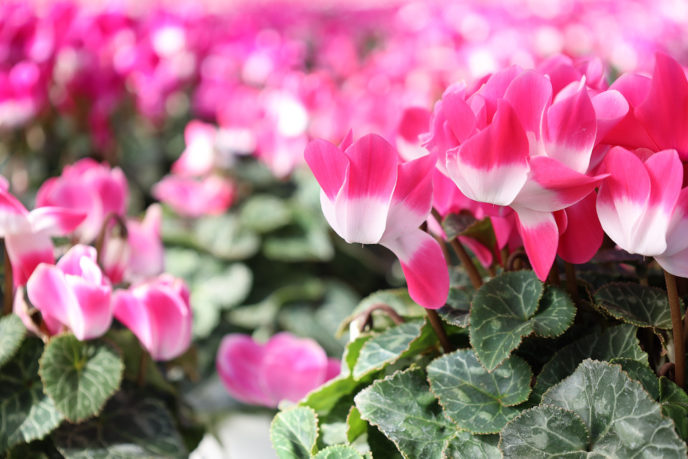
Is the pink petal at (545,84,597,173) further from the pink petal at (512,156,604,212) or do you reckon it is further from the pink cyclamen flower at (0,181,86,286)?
the pink cyclamen flower at (0,181,86,286)

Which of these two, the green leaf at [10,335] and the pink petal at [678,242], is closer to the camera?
the pink petal at [678,242]

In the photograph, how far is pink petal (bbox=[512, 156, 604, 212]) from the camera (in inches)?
21.8

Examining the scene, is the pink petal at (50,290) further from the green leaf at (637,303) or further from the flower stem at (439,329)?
the green leaf at (637,303)

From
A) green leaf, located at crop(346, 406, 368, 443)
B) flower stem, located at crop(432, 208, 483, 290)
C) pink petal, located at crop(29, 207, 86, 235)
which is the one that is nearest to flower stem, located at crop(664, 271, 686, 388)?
flower stem, located at crop(432, 208, 483, 290)

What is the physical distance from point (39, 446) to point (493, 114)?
693mm

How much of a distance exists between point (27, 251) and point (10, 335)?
10cm

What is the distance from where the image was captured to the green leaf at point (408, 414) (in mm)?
656

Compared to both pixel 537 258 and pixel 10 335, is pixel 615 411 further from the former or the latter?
pixel 10 335

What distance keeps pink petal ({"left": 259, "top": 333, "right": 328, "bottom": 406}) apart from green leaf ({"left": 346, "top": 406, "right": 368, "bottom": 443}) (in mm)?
255

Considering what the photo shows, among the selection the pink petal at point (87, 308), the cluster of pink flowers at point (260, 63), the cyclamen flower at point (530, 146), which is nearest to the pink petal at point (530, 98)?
the cyclamen flower at point (530, 146)

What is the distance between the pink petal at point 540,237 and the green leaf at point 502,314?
61mm

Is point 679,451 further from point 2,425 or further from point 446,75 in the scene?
point 446,75

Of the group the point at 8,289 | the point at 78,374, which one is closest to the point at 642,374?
the point at 78,374

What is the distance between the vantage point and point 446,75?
2.15 metres
